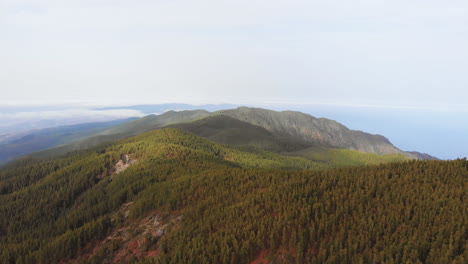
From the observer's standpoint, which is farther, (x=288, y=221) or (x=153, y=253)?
(x=153, y=253)

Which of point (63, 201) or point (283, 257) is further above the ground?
point (283, 257)

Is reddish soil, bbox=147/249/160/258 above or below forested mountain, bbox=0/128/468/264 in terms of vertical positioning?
below

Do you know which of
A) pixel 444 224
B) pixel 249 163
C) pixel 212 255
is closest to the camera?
pixel 444 224

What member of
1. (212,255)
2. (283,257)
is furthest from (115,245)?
(283,257)

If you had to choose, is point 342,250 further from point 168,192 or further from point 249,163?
point 249,163

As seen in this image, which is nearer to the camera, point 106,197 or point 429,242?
point 429,242

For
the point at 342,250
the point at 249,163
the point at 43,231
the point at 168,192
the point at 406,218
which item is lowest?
the point at 43,231

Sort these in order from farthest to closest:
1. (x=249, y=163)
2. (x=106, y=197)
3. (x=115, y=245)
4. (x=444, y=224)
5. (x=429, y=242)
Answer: (x=249, y=163), (x=106, y=197), (x=115, y=245), (x=444, y=224), (x=429, y=242)

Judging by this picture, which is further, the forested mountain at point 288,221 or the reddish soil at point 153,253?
the reddish soil at point 153,253

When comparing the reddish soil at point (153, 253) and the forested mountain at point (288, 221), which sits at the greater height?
the forested mountain at point (288, 221)

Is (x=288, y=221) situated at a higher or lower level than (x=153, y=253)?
higher

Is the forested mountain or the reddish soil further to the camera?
the reddish soil
